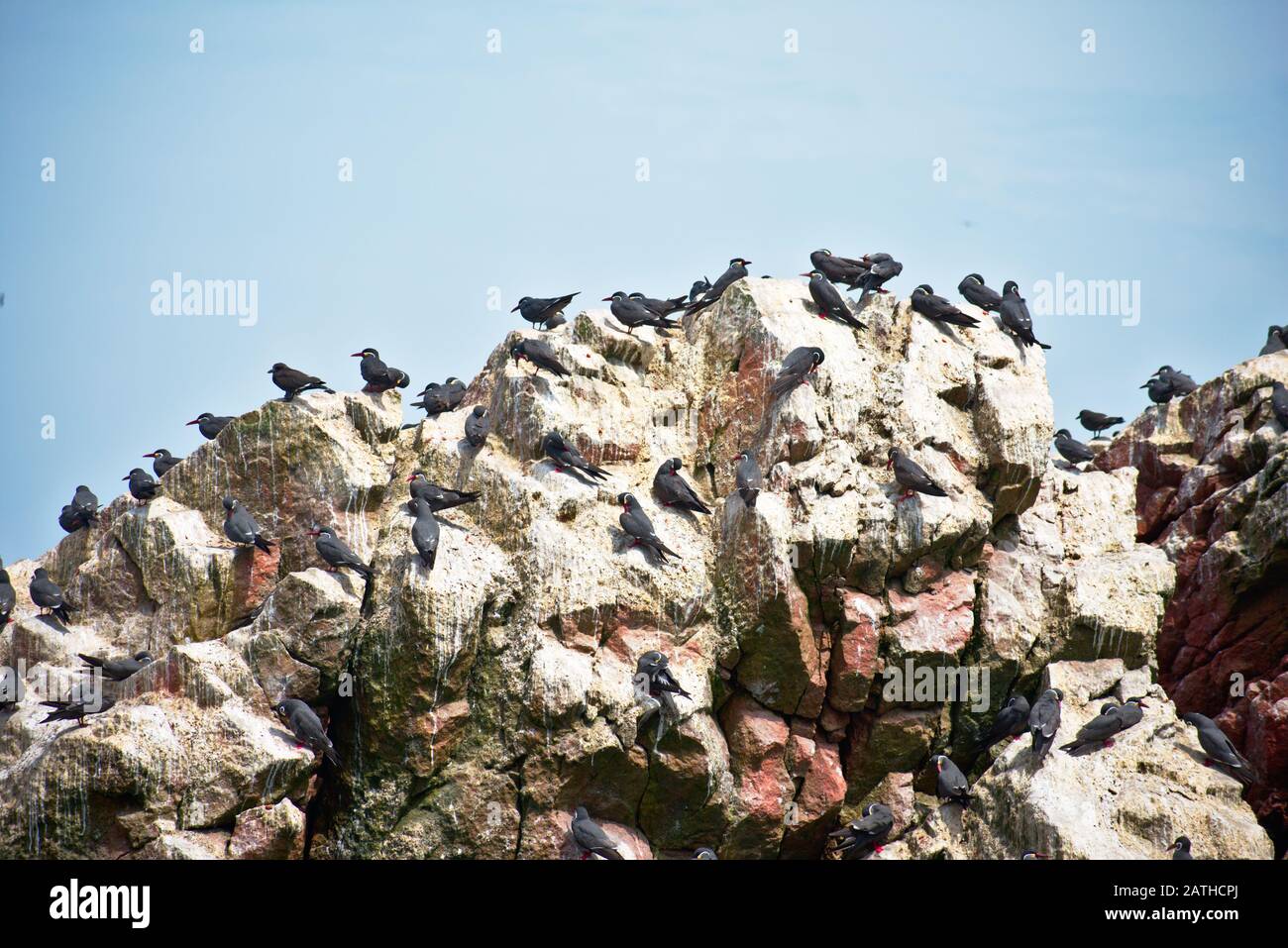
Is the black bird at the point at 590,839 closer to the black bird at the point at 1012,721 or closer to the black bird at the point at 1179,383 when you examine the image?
the black bird at the point at 1012,721

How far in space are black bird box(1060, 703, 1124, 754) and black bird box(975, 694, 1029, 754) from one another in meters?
0.63

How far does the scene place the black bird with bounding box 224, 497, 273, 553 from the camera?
19.2 meters

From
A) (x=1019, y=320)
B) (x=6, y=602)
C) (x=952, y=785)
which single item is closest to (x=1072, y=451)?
(x=1019, y=320)

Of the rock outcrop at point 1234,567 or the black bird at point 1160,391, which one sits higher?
the black bird at point 1160,391

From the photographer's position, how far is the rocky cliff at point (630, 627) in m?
17.5

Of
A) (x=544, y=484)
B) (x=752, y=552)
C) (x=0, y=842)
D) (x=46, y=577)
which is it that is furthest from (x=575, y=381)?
(x=0, y=842)

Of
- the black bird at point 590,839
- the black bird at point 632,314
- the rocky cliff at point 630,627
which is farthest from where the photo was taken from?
the black bird at point 632,314

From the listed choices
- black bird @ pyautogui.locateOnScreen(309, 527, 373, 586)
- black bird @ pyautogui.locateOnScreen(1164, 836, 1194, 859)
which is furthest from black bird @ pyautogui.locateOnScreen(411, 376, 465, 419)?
black bird @ pyautogui.locateOnScreen(1164, 836, 1194, 859)

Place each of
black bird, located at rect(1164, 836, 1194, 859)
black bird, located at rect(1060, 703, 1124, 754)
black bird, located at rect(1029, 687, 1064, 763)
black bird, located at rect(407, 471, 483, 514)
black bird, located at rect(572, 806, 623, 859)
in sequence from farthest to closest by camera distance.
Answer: black bird, located at rect(1060, 703, 1124, 754), black bird, located at rect(407, 471, 483, 514), black bird, located at rect(1029, 687, 1064, 763), black bird, located at rect(1164, 836, 1194, 859), black bird, located at rect(572, 806, 623, 859)

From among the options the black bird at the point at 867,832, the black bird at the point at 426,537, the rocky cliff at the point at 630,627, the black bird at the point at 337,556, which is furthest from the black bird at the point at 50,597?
the black bird at the point at 867,832

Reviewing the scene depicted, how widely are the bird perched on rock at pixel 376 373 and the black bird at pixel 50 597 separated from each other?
18.0ft

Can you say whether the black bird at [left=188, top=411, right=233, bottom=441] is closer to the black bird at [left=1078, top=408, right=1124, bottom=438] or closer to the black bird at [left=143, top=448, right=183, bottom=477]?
the black bird at [left=143, top=448, right=183, bottom=477]

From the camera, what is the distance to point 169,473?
20781mm

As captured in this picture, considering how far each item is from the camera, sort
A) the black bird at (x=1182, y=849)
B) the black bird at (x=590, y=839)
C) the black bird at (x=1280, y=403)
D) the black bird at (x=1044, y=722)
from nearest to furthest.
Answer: the black bird at (x=590, y=839)
the black bird at (x=1182, y=849)
the black bird at (x=1044, y=722)
the black bird at (x=1280, y=403)
